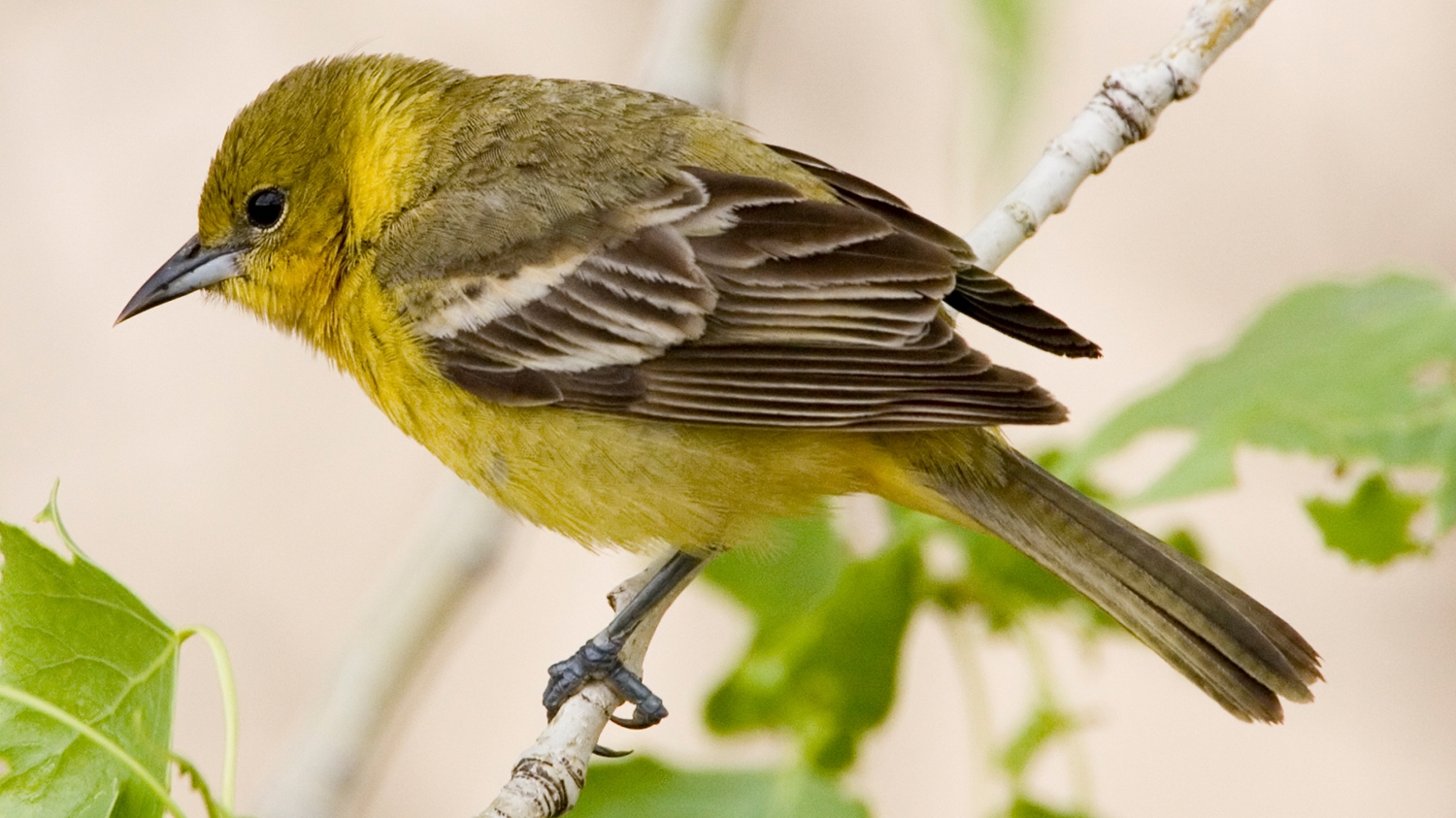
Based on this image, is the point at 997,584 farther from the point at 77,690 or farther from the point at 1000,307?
the point at 77,690

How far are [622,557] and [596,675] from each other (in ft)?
13.3

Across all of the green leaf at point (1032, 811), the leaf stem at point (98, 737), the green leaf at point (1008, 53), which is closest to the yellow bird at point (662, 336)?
the green leaf at point (1032, 811)

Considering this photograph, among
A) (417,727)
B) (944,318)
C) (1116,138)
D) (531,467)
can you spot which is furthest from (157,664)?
(417,727)

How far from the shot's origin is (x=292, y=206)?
3.99 meters

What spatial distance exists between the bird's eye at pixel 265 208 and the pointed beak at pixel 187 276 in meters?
0.10

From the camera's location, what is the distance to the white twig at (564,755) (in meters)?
2.87

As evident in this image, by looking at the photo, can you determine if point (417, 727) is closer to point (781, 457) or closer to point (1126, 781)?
point (1126, 781)

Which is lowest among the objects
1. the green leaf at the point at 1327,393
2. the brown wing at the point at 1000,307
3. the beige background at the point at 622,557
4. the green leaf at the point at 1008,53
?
the beige background at the point at 622,557

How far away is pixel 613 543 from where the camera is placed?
3.67 meters

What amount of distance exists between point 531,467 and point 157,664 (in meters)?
1.38

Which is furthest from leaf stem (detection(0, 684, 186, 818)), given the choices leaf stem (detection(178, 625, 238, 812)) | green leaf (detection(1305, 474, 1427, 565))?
green leaf (detection(1305, 474, 1427, 565))

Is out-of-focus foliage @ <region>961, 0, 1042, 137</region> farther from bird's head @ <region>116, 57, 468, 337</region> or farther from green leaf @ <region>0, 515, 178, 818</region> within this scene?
green leaf @ <region>0, 515, 178, 818</region>

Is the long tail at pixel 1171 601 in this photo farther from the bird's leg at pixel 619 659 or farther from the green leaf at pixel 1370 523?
the bird's leg at pixel 619 659

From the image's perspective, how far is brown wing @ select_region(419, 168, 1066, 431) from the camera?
11.1 feet
